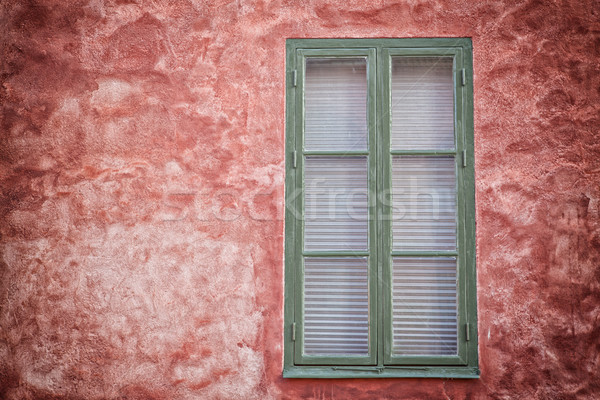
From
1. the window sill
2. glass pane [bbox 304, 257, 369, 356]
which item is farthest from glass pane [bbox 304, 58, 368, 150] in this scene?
the window sill

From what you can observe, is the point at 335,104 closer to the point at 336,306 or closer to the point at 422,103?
the point at 422,103

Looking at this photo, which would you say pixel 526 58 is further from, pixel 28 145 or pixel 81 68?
pixel 28 145

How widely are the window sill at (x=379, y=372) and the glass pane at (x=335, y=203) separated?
0.62 m

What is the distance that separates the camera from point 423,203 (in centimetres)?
308

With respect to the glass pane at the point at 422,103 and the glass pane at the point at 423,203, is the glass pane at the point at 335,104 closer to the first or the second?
the glass pane at the point at 422,103

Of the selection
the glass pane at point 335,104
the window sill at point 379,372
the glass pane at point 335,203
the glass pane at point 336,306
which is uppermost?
the glass pane at point 335,104

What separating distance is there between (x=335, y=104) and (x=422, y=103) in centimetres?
48

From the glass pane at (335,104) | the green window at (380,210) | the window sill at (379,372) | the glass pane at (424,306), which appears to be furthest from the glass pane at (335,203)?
the window sill at (379,372)

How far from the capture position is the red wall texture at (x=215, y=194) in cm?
293

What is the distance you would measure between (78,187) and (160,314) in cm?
81

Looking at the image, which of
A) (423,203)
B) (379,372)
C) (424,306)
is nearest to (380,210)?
(423,203)

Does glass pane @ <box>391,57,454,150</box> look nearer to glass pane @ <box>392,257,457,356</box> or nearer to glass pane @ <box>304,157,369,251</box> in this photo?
glass pane @ <box>304,157,369,251</box>

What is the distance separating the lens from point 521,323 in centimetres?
291

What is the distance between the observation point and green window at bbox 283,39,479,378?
297 cm
